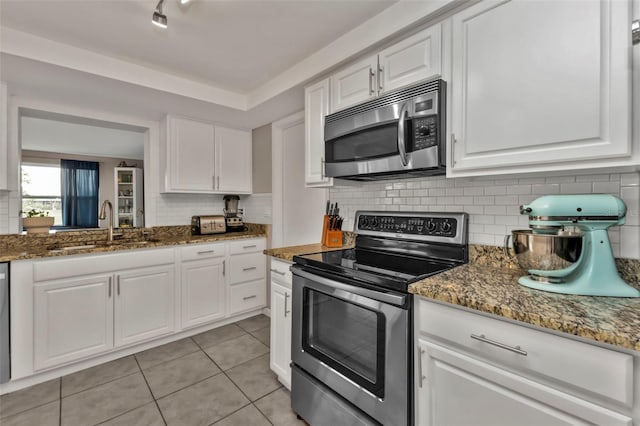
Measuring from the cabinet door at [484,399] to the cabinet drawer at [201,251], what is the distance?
2318 millimetres

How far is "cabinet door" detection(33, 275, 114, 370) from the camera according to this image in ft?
6.92

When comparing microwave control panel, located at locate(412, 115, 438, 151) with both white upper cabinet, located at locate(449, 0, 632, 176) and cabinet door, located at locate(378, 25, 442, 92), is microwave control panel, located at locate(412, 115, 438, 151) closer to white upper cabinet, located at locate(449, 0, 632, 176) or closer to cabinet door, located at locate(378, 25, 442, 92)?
white upper cabinet, located at locate(449, 0, 632, 176)

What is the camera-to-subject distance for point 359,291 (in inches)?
54.4

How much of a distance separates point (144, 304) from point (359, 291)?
6.93 feet

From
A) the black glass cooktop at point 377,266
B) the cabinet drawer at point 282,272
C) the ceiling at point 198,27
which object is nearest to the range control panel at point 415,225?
the black glass cooktop at point 377,266

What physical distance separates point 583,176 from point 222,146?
312 centimetres

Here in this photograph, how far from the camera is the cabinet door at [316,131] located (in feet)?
6.75

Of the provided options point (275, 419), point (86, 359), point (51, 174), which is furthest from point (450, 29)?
point (51, 174)

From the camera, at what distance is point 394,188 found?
6.71 ft

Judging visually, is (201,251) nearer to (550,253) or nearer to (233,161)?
(233,161)

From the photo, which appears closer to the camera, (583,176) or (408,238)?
(583,176)

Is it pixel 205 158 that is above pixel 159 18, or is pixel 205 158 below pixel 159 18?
below

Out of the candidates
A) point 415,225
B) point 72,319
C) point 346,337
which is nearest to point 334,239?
point 415,225

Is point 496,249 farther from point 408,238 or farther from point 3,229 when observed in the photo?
point 3,229
